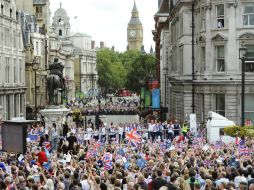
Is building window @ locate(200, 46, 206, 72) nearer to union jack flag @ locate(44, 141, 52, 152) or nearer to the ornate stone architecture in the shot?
union jack flag @ locate(44, 141, 52, 152)

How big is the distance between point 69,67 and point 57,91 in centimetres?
12703

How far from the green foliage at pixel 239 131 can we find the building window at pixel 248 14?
12.9 metres

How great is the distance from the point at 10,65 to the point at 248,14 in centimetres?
3032

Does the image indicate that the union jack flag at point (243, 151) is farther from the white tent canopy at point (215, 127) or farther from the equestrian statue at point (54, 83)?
the equestrian statue at point (54, 83)

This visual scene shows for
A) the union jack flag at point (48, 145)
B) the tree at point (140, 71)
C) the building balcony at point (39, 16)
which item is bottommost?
the union jack flag at point (48, 145)

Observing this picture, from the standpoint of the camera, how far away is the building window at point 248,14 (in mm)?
46688

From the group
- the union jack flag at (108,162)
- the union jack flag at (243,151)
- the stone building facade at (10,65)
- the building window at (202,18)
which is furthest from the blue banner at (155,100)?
the union jack flag at (108,162)

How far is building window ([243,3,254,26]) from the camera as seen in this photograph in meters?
46.7

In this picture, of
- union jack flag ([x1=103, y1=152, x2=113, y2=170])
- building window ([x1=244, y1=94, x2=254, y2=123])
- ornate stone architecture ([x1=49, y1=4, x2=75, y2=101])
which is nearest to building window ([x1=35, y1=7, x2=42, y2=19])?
ornate stone architecture ([x1=49, y1=4, x2=75, y2=101])

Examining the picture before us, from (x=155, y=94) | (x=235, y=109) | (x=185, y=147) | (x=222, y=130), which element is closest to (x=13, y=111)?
(x=155, y=94)

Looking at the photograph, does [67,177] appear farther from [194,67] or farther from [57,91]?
[194,67]

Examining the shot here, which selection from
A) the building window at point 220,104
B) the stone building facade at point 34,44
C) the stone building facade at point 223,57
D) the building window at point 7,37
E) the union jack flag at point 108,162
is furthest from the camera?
the stone building facade at point 34,44

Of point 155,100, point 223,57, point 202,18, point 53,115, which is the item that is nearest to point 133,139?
point 53,115

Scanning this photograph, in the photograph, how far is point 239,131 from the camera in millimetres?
35125
